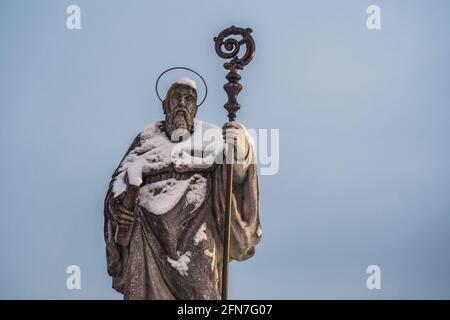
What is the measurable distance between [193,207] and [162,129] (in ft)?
4.03

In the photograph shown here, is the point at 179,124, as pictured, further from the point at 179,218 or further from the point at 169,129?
the point at 179,218

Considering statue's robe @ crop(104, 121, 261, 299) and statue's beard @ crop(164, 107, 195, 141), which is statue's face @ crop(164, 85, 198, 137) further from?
statue's robe @ crop(104, 121, 261, 299)

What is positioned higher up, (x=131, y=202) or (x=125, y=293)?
(x=131, y=202)

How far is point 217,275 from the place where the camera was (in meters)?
13.4

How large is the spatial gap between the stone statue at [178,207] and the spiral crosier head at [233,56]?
278mm

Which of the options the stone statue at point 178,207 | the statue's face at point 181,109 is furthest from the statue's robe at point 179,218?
the statue's face at point 181,109

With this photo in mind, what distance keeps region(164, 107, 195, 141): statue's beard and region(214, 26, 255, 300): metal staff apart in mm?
770

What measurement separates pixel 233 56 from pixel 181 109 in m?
1.03

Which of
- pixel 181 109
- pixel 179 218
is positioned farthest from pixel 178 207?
pixel 181 109

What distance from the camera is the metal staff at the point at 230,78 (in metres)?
13.2

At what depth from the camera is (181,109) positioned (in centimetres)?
1408
